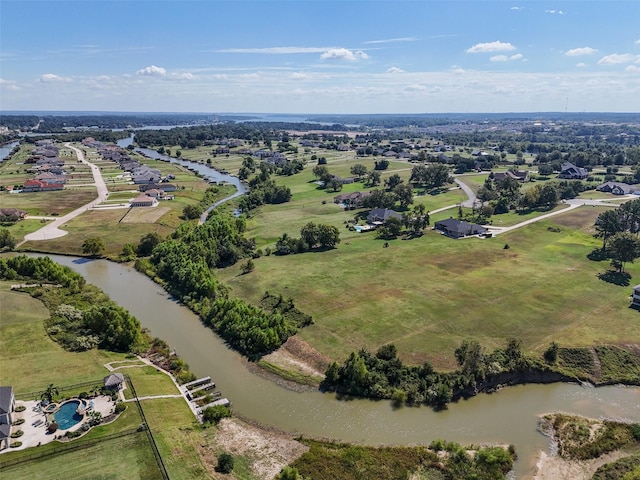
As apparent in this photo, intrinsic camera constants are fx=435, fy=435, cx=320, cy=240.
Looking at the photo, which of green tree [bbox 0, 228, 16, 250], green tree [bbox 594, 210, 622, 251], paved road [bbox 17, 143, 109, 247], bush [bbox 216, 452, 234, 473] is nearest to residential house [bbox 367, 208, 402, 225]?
green tree [bbox 594, 210, 622, 251]

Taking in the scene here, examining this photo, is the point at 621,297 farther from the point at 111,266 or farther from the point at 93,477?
the point at 111,266

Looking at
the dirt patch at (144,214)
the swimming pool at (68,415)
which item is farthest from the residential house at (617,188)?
the swimming pool at (68,415)

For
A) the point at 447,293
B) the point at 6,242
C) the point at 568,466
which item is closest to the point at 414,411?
the point at 568,466

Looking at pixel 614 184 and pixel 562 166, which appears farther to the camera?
pixel 562 166

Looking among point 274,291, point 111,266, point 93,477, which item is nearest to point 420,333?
point 274,291

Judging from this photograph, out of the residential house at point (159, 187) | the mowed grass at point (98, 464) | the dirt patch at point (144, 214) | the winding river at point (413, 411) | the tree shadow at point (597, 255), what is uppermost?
the residential house at point (159, 187)

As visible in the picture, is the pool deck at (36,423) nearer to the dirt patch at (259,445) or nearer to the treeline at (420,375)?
the dirt patch at (259,445)

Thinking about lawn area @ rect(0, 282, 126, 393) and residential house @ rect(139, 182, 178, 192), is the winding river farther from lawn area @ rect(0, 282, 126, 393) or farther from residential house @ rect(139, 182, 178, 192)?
residential house @ rect(139, 182, 178, 192)
